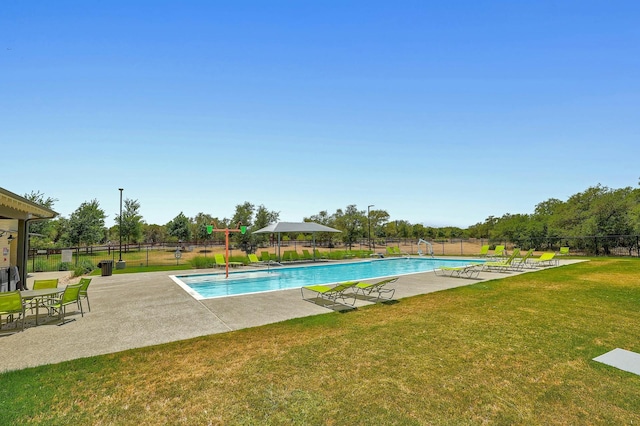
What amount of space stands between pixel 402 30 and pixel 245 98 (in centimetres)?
802

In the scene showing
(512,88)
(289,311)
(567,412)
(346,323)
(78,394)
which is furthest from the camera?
(512,88)

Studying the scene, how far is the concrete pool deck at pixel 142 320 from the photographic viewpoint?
4906mm

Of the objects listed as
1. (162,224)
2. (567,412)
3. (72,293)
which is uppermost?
(162,224)

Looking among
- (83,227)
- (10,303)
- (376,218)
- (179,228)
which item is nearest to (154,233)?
(179,228)

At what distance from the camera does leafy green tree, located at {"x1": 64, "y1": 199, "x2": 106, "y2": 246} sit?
35.6 m

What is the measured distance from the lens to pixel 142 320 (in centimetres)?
658

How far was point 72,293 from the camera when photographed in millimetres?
6551

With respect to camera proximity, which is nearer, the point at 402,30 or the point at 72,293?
the point at 72,293

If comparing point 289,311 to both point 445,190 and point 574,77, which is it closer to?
point 574,77

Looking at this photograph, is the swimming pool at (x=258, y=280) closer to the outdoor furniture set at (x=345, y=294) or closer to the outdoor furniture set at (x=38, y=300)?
the outdoor furniture set at (x=345, y=294)

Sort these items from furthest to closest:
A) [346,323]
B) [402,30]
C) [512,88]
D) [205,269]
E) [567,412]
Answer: [205,269] → [512,88] → [402,30] → [346,323] → [567,412]

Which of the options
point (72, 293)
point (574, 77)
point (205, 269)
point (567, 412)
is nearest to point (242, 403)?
point (567, 412)

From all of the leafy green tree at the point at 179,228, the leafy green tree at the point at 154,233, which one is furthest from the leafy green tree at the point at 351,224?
the leafy green tree at the point at 154,233

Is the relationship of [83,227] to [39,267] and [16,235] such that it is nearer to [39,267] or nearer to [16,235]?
[39,267]
